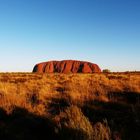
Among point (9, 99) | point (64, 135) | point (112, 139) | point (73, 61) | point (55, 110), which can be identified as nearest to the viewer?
point (112, 139)

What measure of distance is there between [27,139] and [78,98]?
361cm

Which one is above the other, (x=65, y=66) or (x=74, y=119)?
(x=65, y=66)

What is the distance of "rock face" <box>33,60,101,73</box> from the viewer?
158625 millimetres

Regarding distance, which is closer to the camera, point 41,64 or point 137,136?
point 137,136

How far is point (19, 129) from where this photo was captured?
673cm

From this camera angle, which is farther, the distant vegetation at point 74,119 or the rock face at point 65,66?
the rock face at point 65,66

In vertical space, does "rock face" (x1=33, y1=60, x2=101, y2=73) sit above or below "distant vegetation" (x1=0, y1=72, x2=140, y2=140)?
above

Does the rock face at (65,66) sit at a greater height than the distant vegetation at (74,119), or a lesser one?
greater

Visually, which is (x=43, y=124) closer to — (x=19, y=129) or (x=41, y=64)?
(x=19, y=129)

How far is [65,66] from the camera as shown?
540ft

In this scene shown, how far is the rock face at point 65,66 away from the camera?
159 meters

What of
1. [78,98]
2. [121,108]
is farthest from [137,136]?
[78,98]

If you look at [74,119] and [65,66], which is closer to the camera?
[74,119]

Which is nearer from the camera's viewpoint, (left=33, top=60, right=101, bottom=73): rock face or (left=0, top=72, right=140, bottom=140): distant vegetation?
(left=0, top=72, right=140, bottom=140): distant vegetation
